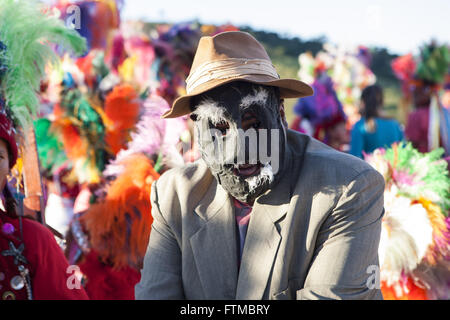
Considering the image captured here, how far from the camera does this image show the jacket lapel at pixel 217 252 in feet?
7.27

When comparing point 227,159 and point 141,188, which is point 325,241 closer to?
point 227,159

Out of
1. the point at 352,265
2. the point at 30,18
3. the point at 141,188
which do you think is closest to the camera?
the point at 352,265

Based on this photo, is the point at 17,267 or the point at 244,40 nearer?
the point at 244,40

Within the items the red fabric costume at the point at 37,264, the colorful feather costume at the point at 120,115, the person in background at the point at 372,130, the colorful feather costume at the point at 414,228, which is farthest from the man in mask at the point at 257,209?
the person in background at the point at 372,130

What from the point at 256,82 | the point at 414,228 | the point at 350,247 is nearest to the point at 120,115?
the point at 414,228

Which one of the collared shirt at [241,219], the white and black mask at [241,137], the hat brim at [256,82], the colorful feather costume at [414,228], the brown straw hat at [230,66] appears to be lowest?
the colorful feather costume at [414,228]

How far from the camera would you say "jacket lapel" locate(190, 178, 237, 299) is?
2.21 metres

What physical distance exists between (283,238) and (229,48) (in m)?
0.74

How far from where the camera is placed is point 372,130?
20.4ft

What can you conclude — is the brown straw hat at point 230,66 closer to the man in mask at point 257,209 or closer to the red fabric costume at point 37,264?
the man in mask at point 257,209

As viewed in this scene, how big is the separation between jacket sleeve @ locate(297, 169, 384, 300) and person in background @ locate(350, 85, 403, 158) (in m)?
3.90
